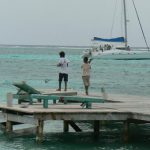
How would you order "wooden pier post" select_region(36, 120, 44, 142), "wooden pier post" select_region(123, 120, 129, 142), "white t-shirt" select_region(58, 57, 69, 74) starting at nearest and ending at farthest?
"wooden pier post" select_region(36, 120, 44, 142) < "wooden pier post" select_region(123, 120, 129, 142) < "white t-shirt" select_region(58, 57, 69, 74)

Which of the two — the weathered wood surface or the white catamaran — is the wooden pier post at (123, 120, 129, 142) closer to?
the weathered wood surface

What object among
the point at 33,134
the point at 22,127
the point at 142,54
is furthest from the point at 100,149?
the point at 142,54

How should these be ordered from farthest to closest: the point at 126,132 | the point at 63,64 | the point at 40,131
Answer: the point at 63,64 → the point at 126,132 → the point at 40,131

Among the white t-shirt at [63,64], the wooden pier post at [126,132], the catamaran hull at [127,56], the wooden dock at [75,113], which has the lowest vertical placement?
the wooden pier post at [126,132]

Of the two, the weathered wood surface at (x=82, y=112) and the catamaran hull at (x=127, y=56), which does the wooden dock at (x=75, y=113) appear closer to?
the weathered wood surface at (x=82, y=112)

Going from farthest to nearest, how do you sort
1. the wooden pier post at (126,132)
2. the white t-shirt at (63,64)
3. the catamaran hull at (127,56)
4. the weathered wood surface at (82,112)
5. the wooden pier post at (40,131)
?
the catamaran hull at (127,56), the white t-shirt at (63,64), the wooden pier post at (126,132), the wooden pier post at (40,131), the weathered wood surface at (82,112)

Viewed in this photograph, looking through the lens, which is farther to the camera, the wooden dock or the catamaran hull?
the catamaran hull

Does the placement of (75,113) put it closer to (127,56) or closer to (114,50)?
(114,50)

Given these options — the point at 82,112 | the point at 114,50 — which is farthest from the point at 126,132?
the point at 114,50

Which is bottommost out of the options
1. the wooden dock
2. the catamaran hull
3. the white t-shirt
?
the wooden dock

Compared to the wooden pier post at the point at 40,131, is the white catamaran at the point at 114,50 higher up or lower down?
higher up

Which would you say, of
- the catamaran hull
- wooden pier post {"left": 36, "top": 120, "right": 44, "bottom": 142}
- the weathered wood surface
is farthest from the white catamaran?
wooden pier post {"left": 36, "top": 120, "right": 44, "bottom": 142}

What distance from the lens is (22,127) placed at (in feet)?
76.2

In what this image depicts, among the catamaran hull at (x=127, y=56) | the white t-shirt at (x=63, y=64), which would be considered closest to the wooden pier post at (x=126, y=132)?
the white t-shirt at (x=63, y=64)
